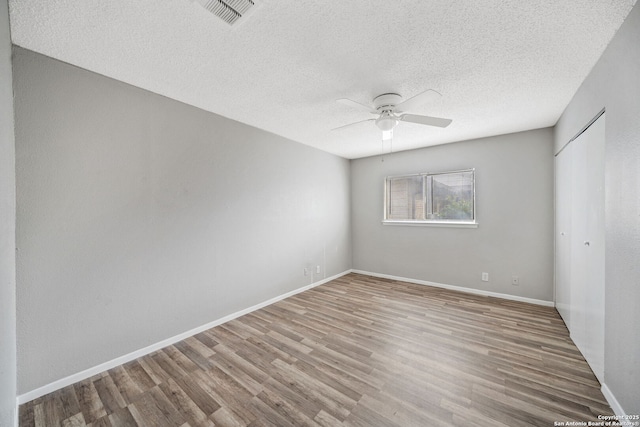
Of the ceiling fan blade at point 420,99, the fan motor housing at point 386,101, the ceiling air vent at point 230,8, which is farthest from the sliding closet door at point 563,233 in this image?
the ceiling air vent at point 230,8

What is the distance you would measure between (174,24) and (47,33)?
2.75 feet

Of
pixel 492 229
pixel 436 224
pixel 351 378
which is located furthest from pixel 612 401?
pixel 436 224

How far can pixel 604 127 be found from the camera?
1696mm

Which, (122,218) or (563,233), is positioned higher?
(122,218)

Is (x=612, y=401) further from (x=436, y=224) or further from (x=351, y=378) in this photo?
(x=436, y=224)

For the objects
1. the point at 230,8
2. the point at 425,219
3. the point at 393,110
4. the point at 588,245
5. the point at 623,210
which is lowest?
the point at 588,245

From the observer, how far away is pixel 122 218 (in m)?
2.10

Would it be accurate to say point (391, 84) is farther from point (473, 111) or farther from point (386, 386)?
point (386, 386)

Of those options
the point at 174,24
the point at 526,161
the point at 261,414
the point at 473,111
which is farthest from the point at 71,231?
the point at 526,161

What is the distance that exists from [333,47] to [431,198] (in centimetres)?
334

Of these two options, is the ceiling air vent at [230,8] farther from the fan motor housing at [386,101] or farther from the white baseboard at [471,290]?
the white baseboard at [471,290]

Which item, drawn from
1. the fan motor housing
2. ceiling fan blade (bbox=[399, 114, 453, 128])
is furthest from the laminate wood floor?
the fan motor housing

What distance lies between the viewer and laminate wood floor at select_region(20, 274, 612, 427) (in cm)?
155

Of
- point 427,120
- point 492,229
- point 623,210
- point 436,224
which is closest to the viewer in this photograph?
point 623,210
